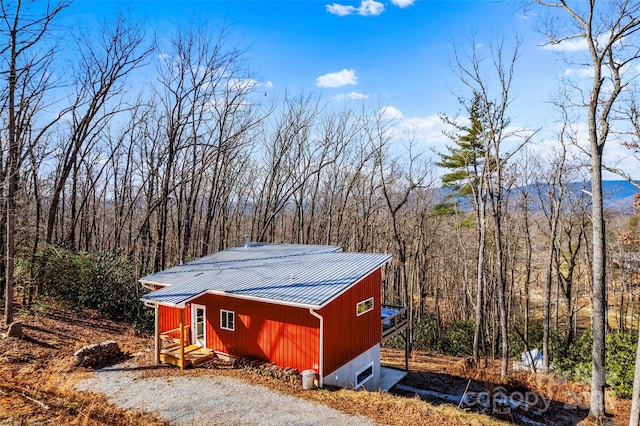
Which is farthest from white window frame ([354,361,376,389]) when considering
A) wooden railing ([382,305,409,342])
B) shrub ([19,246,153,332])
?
shrub ([19,246,153,332])

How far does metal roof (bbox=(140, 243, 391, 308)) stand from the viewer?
1041 centimetres

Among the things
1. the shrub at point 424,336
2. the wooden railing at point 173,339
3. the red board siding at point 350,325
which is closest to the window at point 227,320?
the wooden railing at point 173,339

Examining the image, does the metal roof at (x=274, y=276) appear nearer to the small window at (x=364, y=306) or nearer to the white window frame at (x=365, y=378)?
the small window at (x=364, y=306)

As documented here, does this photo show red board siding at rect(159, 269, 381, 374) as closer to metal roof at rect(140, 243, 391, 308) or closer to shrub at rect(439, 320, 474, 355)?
metal roof at rect(140, 243, 391, 308)

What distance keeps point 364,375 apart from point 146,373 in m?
6.61

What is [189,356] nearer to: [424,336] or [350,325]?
[350,325]

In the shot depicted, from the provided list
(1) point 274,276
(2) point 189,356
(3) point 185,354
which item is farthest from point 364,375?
(3) point 185,354

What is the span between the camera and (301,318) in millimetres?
10367

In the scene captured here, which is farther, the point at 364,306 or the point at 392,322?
the point at 392,322

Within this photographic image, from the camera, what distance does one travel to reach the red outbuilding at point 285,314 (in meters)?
10.3

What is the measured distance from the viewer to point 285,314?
10602 millimetres

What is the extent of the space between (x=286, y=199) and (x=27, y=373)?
16.3m

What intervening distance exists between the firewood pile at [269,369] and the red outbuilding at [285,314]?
0.20 meters

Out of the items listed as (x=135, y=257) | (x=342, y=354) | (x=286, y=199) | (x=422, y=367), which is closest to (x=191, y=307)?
(x=342, y=354)
